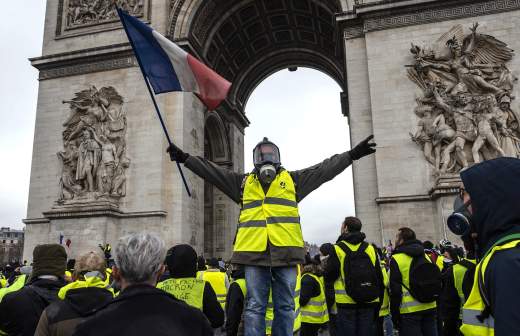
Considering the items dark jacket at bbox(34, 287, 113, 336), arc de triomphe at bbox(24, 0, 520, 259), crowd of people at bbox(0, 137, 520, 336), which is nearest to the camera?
crowd of people at bbox(0, 137, 520, 336)

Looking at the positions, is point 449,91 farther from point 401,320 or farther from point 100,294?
point 100,294

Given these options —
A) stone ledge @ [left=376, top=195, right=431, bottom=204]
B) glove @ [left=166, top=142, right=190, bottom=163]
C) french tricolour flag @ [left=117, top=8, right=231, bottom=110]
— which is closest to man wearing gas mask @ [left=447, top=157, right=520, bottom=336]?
glove @ [left=166, top=142, right=190, bottom=163]

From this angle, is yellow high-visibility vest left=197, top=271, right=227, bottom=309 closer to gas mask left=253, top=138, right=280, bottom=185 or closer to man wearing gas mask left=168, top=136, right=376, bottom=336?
man wearing gas mask left=168, top=136, right=376, bottom=336

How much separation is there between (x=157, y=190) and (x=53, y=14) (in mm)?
10136

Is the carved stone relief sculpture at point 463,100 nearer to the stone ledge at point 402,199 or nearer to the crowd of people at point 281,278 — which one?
the stone ledge at point 402,199

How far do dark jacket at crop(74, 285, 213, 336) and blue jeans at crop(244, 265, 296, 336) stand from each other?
2.00m

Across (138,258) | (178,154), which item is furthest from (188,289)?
(138,258)

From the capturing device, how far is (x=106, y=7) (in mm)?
19031

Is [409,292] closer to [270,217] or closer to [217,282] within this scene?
[270,217]

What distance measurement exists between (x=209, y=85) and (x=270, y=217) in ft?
8.76

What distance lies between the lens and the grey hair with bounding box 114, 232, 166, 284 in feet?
6.83

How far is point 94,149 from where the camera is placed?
1677 cm

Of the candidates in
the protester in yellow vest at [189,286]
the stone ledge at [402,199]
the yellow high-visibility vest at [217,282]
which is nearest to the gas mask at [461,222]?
the protester in yellow vest at [189,286]

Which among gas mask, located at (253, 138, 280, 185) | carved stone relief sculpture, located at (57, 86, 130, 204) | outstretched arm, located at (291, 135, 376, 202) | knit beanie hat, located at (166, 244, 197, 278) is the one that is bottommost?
knit beanie hat, located at (166, 244, 197, 278)
